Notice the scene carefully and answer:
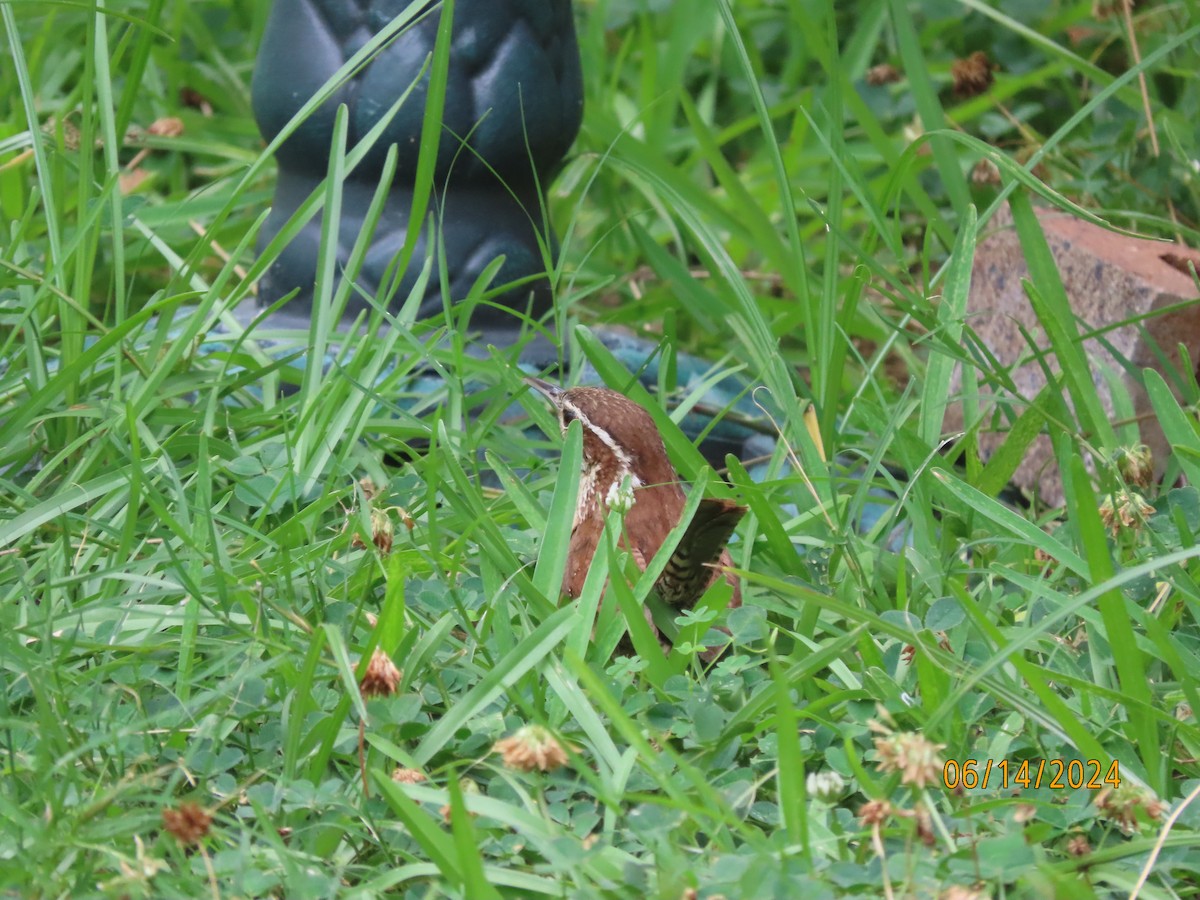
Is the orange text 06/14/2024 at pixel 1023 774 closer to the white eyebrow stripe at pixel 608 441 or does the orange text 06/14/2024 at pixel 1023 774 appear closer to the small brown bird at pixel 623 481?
the small brown bird at pixel 623 481

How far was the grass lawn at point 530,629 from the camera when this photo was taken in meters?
2.02

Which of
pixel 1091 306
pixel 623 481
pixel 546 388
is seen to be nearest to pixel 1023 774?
pixel 623 481

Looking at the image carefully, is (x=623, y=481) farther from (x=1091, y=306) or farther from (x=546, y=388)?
→ (x=1091, y=306)

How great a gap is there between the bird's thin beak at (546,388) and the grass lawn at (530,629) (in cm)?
5

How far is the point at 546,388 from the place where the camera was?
3383 millimetres

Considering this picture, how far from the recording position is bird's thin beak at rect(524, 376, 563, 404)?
3.29 m

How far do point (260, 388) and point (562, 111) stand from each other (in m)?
1.26

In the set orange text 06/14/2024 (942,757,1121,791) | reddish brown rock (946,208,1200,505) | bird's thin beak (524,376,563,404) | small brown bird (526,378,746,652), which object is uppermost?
bird's thin beak (524,376,563,404)

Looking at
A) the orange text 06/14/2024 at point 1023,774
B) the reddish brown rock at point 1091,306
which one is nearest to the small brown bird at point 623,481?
the orange text 06/14/2024 at point 1023,774

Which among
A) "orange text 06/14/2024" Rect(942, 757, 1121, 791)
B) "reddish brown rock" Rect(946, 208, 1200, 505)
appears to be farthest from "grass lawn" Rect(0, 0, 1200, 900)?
"reddish brown rock" Rect(946, 208, 1200, 505)

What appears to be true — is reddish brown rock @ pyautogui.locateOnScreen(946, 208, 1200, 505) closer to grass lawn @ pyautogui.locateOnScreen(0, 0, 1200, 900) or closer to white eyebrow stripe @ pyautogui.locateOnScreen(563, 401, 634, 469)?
grass lawn @ pyautogui.locateOnScreen(0, 0, 1200, 900)

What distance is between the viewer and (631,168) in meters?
3.57

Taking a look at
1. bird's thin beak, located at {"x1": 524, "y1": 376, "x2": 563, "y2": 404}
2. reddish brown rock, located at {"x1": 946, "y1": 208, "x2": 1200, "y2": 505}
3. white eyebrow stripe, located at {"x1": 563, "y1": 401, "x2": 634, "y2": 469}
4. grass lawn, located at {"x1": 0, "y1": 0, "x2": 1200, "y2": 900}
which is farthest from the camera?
reddish brown rock, located at {"x1": 946, "y1": 208, "x2": 1200, "y2": 505}

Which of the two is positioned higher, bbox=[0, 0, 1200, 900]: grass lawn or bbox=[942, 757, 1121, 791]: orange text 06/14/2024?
bbox=[0, 0, 1200, 900]: grass lawn
